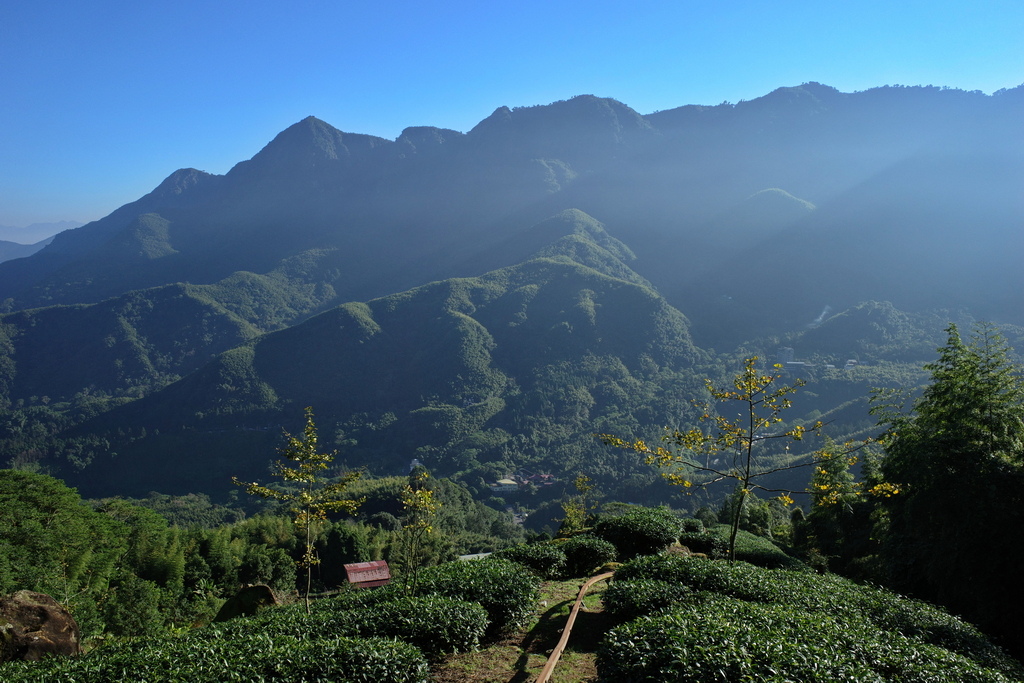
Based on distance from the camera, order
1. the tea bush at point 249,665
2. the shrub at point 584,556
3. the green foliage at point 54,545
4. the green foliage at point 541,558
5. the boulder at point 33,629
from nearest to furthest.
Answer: the tea bush at point 249,665, the boulder at point 33,629, the green foliage at point 541,558, the shrub at point 584,556, the green foliage at point 54,545

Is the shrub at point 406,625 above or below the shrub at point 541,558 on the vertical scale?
above

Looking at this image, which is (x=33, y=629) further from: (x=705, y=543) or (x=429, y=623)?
(x=705, y=543)

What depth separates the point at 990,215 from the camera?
550 ft

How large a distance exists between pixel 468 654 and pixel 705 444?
5755 mm

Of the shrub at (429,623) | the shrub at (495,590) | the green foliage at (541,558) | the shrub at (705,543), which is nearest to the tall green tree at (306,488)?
the shrub at (495,590)

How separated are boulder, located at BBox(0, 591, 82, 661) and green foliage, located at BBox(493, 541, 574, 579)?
27.3 ft

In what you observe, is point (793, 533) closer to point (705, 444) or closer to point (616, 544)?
point (616, 544)

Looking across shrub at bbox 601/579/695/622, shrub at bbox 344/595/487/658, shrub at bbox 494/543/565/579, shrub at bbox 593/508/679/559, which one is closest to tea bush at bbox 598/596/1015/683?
shrub at bbox 601/579/695/622

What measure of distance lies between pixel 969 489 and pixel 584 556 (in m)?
8.92

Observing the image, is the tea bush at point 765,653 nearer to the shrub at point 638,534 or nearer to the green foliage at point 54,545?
the shrub at point 638,534

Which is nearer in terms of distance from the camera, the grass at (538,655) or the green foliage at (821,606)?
the green foliage at (821,606)

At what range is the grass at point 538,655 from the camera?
7203 mm

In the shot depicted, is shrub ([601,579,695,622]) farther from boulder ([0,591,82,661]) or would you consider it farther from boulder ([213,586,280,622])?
boulder ([213,586,280,622])

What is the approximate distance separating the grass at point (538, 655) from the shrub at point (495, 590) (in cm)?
31
